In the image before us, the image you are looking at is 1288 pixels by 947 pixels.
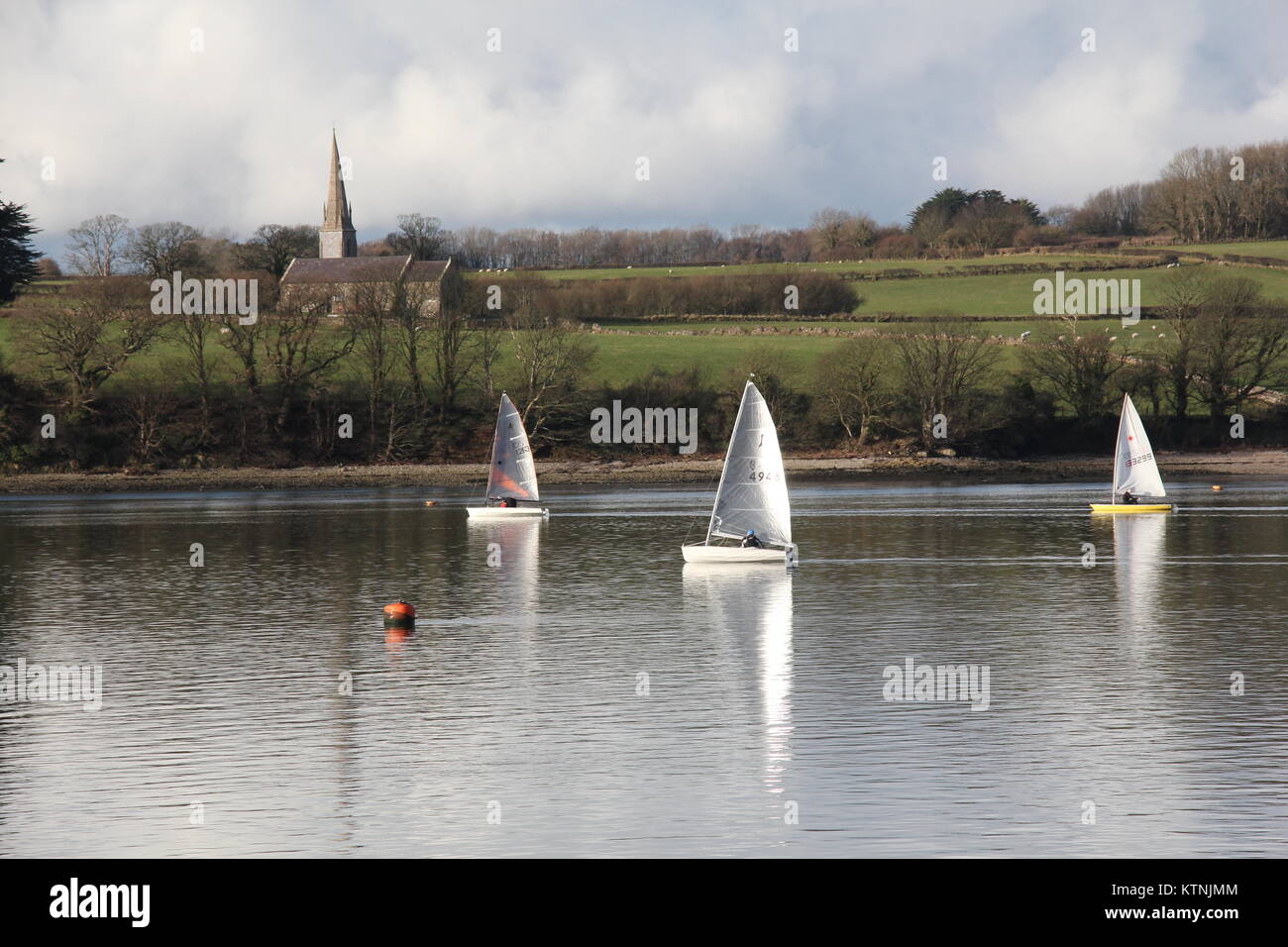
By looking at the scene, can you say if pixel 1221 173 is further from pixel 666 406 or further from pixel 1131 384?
pixel 666 406

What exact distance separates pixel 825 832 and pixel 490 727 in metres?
9.67

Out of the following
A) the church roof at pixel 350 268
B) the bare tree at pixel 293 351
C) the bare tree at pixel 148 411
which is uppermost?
the church roof at pixel 350 268

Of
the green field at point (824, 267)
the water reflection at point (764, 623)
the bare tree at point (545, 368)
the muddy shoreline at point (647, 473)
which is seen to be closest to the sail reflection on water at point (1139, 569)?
the water reflection at point (764, 623)

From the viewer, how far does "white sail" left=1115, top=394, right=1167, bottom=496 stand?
3150 inches

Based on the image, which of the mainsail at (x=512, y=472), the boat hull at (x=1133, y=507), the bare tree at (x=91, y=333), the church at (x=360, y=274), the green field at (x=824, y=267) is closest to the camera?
the boat hull at (x=1133, y=507)

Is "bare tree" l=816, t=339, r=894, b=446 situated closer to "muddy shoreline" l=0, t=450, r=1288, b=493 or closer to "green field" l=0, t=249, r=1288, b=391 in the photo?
"muddy shoreline" l=0, t=450, r=1288, b=493

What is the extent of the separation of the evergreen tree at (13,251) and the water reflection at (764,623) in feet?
225

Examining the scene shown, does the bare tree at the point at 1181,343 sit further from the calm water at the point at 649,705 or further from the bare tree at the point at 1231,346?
the calm water at the point at 649,705

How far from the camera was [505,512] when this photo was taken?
79000 mm

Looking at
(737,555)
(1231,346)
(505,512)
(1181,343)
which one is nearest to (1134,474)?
(505,512)

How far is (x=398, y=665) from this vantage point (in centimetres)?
3594

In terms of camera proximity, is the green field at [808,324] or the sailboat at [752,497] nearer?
the sailboat at [752,497]

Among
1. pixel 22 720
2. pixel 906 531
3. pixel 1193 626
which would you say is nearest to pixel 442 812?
pixel 22 720

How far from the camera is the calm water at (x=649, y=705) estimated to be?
21.3 metres
